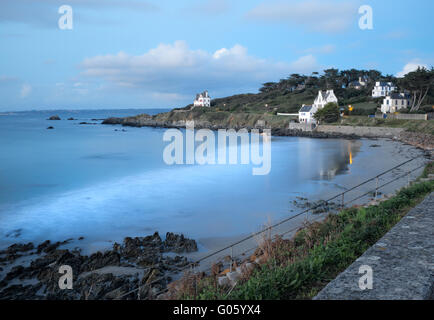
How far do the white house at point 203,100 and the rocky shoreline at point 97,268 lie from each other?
107008 millimetres

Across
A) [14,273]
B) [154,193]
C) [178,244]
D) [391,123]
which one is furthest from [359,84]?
[14,273]

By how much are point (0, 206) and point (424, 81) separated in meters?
62.6

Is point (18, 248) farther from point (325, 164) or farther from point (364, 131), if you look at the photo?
point (364, 131)

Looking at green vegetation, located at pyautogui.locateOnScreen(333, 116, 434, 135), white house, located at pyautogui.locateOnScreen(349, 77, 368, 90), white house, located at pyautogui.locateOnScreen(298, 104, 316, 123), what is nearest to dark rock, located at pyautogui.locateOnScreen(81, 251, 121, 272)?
green vegetation, located at pyautogui.locateOnScreen(333, 116, 434, 135)

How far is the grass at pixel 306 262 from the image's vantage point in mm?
5191

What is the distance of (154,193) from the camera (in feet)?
67.1

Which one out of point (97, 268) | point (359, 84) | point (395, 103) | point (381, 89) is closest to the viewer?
point (97, 268)

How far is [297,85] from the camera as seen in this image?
400 feet

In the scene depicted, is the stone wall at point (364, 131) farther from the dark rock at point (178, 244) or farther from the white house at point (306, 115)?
the dark rock at point (178, 244)

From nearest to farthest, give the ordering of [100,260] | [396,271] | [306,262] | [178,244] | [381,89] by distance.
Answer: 1. [396,271]
2. [306,262]
3. [100,260]
4. [178,244]
5. [381,89]

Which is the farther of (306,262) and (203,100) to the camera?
(203,100)

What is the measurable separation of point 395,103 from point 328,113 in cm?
1464

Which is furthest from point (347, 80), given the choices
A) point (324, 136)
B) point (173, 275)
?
point (173, 275)
